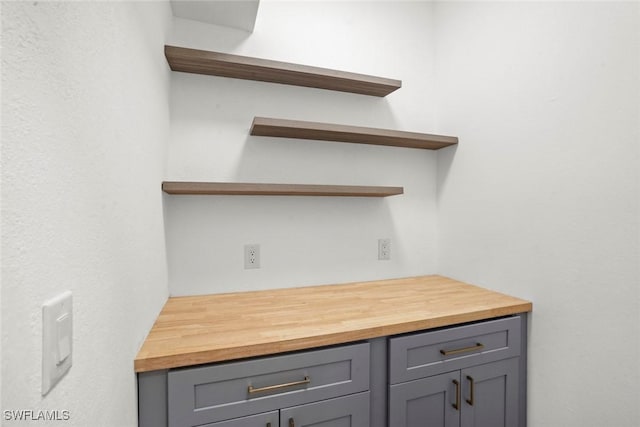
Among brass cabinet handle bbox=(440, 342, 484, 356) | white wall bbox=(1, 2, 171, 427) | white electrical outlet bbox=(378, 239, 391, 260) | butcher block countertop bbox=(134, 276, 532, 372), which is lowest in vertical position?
brass cabinet handle bbox=(440, 342, 484, 356)

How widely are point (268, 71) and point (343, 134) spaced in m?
0.47

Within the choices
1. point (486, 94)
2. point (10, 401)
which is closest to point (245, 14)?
→ point (486, 94)

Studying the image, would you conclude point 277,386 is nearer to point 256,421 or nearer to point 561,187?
point 256,421

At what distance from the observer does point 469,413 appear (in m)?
1.30

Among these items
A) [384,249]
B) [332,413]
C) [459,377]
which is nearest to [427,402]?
[459,377]

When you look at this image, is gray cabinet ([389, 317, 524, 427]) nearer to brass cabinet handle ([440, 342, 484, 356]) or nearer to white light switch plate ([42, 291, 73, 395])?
brass cabinet handle ([440, 342, 484, 356])

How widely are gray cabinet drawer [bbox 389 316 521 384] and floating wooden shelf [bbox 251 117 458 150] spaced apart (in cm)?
97

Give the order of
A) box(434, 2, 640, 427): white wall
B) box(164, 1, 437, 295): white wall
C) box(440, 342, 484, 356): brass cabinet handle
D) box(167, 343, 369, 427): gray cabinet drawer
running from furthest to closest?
box(164, 1, 437, 295): white wall < box(440, 342, 484, 356): brass cabinet handle < box(434, 2, 640, 427): white wall < box(167, 343, 369, 427): gray cabinet drawer

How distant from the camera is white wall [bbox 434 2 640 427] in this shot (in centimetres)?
109

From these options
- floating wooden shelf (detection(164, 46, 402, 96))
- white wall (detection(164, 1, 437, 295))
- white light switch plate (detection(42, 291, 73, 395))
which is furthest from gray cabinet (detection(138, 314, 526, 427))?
floating wooden shelf (detection(164, 46, 402, 96))

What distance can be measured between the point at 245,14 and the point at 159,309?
4.50 feet

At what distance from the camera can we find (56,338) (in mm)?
444

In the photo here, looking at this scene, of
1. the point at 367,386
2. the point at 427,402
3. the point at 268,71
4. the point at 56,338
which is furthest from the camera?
the point at 268,71

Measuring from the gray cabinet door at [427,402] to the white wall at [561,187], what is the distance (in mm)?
427
